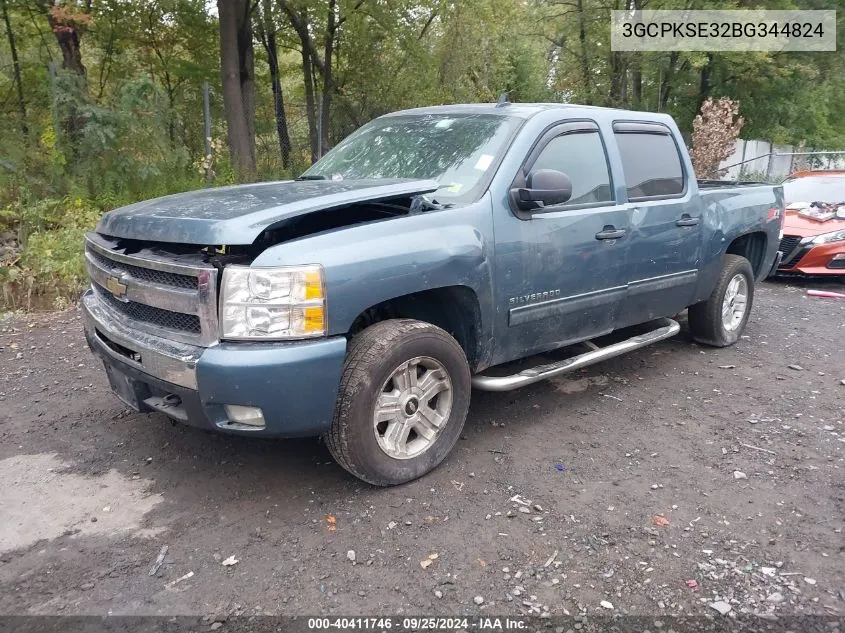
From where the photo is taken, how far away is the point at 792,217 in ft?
29.2

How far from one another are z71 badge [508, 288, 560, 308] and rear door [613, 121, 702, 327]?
0.77 metres

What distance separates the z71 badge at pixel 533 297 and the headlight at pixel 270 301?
1218 mm

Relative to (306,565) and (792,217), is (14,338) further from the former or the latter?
(792,217)

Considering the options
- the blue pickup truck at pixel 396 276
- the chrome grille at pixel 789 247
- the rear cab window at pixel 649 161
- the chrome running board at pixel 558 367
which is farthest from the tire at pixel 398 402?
the chrome grille at pixel 789 247

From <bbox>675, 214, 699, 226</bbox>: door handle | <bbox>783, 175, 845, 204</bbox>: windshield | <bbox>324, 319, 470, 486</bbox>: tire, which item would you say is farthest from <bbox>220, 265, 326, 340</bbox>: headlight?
<bbox>783, 175, 845, 204</bbox>: windshield

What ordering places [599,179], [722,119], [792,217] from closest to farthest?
1. [599,179]
2. [792,217]
3. [722,119]

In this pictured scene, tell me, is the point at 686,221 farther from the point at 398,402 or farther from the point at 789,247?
the point at 789,247

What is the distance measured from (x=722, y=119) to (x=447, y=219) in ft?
38.8

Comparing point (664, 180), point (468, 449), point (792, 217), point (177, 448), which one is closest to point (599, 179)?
point (664, 180)

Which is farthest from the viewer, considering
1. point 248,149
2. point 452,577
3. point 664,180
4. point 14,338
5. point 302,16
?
point 302,16

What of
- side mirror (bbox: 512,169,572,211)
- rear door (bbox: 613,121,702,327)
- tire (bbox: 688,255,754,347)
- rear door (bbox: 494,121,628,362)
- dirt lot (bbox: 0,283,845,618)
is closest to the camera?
dirt lot (bbox: 0,283,845,618)

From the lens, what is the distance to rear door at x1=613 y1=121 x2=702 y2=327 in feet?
14.3

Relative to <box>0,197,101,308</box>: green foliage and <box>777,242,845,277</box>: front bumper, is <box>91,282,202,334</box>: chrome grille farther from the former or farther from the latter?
<box>777,242,845,277</box>: front bumper

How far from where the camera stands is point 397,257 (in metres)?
3.01
